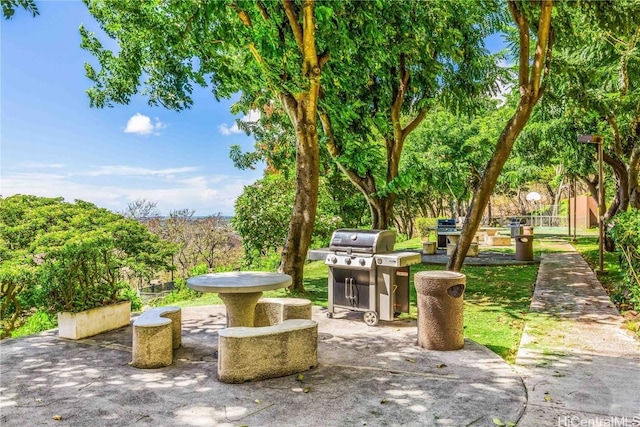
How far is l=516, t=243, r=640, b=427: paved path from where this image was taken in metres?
3.10

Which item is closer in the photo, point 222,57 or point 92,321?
point 92,321

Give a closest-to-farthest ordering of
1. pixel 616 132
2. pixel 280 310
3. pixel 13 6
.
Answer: pixel 13 6 < pixel 280 310 < pixel 616 132

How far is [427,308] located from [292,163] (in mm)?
10105

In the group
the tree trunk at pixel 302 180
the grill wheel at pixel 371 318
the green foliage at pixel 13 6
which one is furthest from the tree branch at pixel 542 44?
the green foliage at pixel 13 6

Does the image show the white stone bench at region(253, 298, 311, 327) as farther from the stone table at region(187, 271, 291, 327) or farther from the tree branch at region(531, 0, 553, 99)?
the tree branch at region(531, 0, 553, 99)

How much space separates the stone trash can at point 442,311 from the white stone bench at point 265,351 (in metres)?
1.34

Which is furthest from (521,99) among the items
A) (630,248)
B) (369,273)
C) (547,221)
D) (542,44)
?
(547,221)

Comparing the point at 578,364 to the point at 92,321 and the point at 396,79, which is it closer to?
the point at 92,321

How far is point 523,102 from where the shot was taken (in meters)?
7.18

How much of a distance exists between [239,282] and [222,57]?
4998mm

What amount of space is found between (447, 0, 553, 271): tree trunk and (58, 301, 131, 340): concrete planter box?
5.48 meters

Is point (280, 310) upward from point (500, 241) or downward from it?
downward

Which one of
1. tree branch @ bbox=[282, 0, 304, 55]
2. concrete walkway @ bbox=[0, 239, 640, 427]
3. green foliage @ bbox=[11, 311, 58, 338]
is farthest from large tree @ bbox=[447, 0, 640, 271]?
green foliage @ bbox=[11, 311, 58, 338]

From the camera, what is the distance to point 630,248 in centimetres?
608
